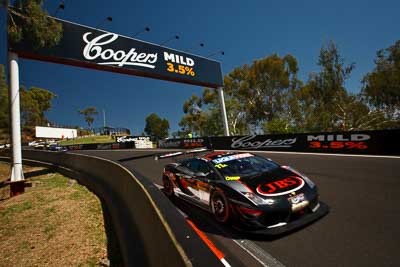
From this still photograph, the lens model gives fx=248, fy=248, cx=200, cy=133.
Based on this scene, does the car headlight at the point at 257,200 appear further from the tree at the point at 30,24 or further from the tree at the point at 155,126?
the tree at the point at 155,126

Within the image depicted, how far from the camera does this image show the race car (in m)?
3.79

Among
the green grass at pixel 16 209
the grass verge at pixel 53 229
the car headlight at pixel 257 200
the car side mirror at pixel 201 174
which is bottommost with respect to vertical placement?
the grass verge at pixel 53 229

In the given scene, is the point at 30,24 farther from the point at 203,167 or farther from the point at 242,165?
the point at 242,165

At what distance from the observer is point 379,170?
294 inches

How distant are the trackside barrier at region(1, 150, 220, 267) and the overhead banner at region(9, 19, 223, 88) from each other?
801cm

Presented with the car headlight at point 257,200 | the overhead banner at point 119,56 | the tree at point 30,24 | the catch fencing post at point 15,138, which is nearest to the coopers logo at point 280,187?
the car headlight at point 257,200

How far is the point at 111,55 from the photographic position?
1599cm

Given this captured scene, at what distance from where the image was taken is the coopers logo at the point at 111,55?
49.0 ft

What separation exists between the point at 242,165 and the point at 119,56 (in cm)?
1400

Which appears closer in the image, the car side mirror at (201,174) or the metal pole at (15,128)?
the car side mirror at (201,174)

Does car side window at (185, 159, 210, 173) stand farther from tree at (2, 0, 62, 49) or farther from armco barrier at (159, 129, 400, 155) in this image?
tree at (2, 0, 62, 49)

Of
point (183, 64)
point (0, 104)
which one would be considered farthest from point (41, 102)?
point (183, 64)

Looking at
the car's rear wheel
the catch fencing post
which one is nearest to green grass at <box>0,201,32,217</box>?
the catch fencing post

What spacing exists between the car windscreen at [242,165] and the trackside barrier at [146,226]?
4.26ft
